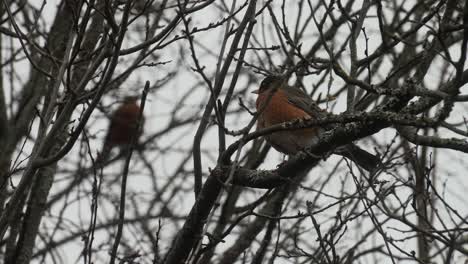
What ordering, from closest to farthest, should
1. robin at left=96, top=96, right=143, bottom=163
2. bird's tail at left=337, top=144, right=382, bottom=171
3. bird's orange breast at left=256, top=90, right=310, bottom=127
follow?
1. bird's tail at left=337, top=144, right=382, bottom=171
2. bird's orange breast at left=256, top=90, right=310, bottom=127
3. robin at left=96, top=96, right=143, bottom=163

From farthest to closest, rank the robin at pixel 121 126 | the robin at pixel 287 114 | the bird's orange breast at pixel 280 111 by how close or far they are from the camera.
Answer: the robin at pixel 121 126, the bird's orange breast at pixel 280 111, the robin at pixel 287 114

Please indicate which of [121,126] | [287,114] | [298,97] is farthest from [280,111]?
[121,126]

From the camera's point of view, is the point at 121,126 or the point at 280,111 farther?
the point at 121,126

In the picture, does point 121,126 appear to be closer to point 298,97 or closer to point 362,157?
point 298,97

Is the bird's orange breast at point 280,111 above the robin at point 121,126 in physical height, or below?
below

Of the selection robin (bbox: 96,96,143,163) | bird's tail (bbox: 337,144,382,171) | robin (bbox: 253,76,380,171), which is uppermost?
robin (bbox: 96,96,143,163)

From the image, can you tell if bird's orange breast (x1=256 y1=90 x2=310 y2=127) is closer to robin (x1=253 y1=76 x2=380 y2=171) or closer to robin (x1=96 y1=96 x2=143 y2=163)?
robin (x1=253 y1=76 x2=380 y2=171)

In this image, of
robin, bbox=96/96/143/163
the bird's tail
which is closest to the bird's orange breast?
the bird's tail

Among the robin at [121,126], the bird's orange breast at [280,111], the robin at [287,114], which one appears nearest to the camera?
the robin at [287,114]

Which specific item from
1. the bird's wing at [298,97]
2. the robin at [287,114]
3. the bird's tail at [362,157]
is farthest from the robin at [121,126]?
the bird's tail at [362,157]

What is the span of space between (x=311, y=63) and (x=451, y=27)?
122 cm

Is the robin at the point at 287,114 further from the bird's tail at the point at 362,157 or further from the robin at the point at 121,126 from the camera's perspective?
the robin at the point at 121,126

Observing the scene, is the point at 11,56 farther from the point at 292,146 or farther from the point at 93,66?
the point at 93,66

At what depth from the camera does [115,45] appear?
3.99 metres
